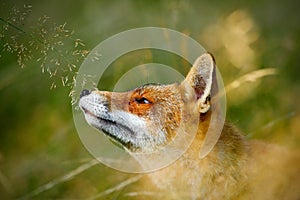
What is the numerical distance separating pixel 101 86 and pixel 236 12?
0.42 metres

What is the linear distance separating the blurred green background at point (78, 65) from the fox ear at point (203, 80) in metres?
0.22

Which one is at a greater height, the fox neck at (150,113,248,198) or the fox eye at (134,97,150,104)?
the fox eye at (134,97,150,104)

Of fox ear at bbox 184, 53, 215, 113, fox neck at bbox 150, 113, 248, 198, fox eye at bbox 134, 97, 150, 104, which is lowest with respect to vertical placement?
fox neck at bbox 150, 113, 248, 198

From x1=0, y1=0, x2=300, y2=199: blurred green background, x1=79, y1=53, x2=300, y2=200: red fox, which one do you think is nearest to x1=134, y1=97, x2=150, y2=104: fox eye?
x1=79, y1=53, x2=300, y2=200: red fox

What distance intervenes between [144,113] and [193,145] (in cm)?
14

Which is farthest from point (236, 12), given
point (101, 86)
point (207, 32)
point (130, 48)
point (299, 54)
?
point (101, 86)

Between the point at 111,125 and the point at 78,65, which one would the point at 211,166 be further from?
the point at 78,65

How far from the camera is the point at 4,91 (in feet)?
5.66

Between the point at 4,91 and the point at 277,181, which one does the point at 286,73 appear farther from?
the point at 4,91

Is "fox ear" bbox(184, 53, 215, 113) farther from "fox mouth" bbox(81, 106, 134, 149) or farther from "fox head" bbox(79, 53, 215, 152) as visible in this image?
"fox mouth" bbox(81, 106, 134, 149)

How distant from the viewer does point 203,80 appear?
1351 mm

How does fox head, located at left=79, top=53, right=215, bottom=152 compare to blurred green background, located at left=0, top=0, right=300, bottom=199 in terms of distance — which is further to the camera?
blurred green background, located at left=0, top=0, right=300, bottom=199

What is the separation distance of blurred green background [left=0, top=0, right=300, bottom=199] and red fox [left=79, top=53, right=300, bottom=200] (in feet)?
0.53

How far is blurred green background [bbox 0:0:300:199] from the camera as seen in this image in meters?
1.58
